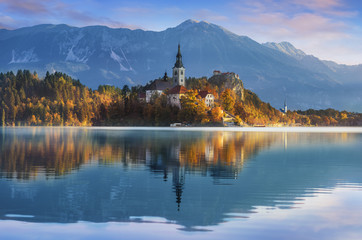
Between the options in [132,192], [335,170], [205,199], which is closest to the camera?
[205,199]

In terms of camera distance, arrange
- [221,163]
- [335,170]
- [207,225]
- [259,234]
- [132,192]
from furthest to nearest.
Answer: [221,163] < [335,170] < [132,192] < [207,225] < [259,234]

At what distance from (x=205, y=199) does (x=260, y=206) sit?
2818 millimetres

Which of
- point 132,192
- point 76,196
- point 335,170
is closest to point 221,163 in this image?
point 335,170

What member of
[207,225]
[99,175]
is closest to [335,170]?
[99,175]

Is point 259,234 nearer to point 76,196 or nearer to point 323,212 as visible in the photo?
point 323,212

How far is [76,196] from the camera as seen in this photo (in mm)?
20328

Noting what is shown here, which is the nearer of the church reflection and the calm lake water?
the calm lake water

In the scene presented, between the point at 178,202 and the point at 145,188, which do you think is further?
the point at 145,188

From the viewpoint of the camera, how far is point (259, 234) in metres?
14.1

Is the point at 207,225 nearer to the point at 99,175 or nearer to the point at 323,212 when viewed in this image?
the point at 323,212

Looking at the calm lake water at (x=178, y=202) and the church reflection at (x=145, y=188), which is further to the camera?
the church reflection at (x=145, y=188)

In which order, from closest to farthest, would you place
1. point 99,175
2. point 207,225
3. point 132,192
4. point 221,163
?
point 207,225 < point 132,192 < point 99,175 < point 221,163

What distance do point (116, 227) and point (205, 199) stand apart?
606 centimetres

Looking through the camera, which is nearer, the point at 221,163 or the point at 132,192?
the point at 132,192
